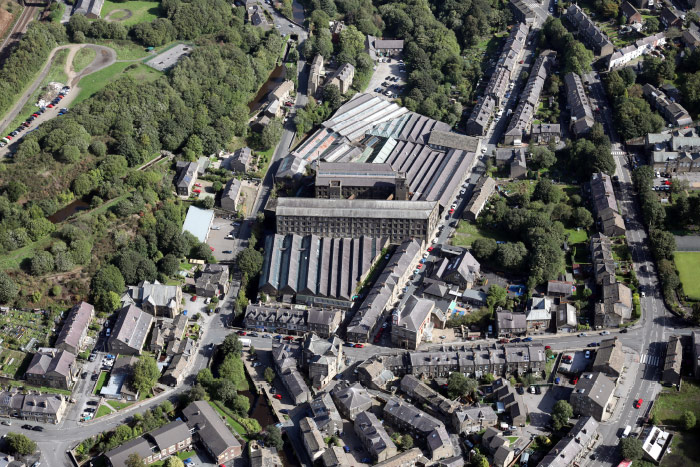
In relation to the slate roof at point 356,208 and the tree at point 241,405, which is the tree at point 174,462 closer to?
the tree at point 241,405

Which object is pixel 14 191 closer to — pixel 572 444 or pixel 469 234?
pixel 469 234

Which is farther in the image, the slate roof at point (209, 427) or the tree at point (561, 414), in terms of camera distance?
the tree at point (561, 414)

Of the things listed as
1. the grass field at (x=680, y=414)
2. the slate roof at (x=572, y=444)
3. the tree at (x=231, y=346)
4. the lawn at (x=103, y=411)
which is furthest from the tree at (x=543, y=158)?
the lawn at (x=103, y=411)

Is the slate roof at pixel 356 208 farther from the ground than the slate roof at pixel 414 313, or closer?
farther from the ground

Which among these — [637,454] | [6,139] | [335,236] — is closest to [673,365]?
[637,454]

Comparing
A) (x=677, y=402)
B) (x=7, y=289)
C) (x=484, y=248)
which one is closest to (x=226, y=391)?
(x=7, y=289)

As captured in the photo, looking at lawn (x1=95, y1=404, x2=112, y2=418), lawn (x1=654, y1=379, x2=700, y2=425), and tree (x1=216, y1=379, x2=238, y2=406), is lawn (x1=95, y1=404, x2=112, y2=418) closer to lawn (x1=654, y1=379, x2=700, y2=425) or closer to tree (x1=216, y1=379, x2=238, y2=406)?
tree (x1=216, y1=379, x2=238, y2=406)

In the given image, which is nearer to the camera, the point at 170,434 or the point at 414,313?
the point at 170,434
